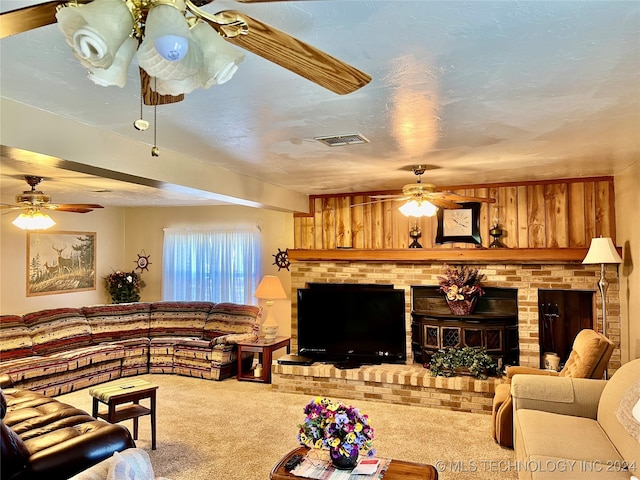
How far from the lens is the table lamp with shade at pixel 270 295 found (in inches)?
253

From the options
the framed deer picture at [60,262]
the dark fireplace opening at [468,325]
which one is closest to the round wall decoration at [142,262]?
the framed deer picture at [60,262]

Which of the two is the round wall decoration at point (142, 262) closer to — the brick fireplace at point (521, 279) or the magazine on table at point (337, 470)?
the brick fireplace at point (521, 279)

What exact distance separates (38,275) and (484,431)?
20.5 ft

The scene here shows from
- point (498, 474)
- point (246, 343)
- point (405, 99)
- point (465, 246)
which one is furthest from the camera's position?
point (246, 343)

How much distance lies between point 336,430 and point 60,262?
6.15 metres

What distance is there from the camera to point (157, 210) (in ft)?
26.2

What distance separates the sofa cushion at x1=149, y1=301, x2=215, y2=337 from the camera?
703 cm

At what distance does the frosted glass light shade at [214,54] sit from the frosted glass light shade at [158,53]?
0.08 feet

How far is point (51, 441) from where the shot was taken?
9.46ft

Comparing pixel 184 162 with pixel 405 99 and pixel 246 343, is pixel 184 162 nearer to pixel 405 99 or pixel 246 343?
pixel 405 99

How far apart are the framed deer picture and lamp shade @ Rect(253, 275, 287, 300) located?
10.1 ft

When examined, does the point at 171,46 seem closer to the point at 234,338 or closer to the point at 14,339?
the point at 234,338

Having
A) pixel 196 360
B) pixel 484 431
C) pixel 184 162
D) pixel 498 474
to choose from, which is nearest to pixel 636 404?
pixel 498 474

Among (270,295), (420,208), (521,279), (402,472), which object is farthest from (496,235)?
(402,472)
